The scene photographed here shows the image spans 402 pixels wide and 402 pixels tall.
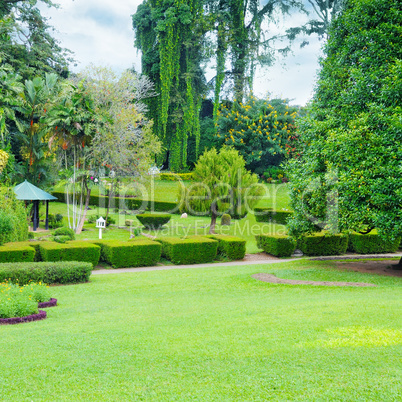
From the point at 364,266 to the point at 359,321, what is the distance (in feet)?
28.8

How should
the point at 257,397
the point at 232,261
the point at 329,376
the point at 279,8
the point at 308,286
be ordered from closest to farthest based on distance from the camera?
the point at 257,397 → the point at 329,376 → the point at 308,286 → the point at 232,261 → the point at 279,8

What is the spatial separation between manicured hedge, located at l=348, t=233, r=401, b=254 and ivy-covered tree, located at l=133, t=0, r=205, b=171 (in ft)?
73.9

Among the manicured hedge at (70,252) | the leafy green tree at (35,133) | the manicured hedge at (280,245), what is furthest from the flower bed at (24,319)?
the leafy green tree at (35,133)

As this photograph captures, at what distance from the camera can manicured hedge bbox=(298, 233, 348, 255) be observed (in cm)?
1861

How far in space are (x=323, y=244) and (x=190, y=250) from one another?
252 inches

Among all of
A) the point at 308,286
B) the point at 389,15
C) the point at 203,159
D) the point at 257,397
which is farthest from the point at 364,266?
the point at 257,397

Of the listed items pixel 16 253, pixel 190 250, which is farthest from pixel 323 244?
pixel 16 253

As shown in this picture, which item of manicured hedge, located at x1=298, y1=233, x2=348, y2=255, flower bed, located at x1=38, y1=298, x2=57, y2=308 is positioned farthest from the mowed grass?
manicured hedge, located at x1=298, y1=233, x2=348, y2=255

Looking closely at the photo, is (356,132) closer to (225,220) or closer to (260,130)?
(225,220)

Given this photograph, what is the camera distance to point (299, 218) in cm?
1397

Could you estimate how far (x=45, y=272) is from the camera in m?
11.4

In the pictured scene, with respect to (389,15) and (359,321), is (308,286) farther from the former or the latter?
(389,15)

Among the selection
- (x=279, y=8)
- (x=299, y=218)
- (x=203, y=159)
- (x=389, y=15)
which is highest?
(x=279, y=8)

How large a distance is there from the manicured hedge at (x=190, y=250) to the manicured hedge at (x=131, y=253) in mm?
605
